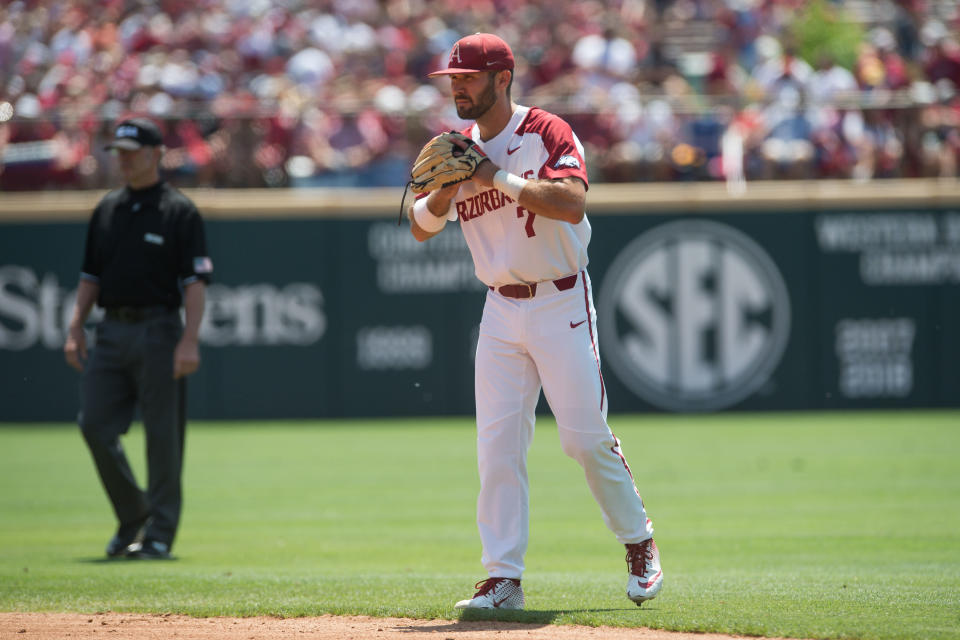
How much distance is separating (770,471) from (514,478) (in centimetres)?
666

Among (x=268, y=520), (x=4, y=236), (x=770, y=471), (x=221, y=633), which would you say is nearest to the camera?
(x=221, y=633)

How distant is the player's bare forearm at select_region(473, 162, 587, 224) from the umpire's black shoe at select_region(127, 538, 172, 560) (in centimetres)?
373

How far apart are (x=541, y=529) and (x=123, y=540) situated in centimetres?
289

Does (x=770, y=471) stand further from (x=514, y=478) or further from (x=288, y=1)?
(x=288, y=1)

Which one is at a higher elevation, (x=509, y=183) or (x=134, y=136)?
(x=134, y=136)

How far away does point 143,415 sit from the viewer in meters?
8.06

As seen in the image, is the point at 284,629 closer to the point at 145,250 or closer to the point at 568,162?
the point at 568,162

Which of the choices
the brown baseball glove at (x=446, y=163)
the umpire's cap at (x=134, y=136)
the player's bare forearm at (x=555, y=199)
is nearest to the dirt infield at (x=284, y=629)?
the player's bare forearm at (x=555, y=199)

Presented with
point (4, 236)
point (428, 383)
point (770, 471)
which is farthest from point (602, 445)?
point (4, 236)

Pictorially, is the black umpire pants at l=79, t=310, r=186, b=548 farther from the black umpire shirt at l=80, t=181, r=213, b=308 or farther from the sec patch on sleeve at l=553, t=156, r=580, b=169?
the sec patch on sleeve at l=553, t=156, r=580, b=169

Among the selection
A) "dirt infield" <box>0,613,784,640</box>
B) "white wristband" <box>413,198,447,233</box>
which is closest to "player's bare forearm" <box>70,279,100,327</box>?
"dirt infield" <box>0,613,784,640</box>

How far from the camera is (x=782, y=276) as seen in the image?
1709 cm

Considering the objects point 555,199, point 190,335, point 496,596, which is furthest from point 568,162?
point 190,335

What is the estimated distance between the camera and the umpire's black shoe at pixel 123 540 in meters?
8.05
